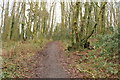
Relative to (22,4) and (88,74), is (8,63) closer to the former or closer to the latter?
(88,74)

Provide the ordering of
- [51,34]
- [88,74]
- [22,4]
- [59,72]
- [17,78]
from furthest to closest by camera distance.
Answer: [51,34] → [22,4] → [59,72] → [88,74] → [17,78]

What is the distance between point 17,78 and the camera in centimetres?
877

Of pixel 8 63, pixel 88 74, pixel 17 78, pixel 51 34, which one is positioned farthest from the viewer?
pixel 51 34

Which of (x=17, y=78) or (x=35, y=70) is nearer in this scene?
(x=17, y=78)

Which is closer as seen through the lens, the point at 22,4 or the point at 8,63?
the point at 8,63

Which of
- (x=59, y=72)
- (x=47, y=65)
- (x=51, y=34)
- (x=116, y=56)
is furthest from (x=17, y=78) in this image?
(x=51, y=34)

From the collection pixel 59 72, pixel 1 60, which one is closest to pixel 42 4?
pixel 1 60

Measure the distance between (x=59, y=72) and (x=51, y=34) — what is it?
36.3 m

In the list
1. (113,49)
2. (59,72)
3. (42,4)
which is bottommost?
(59,72)

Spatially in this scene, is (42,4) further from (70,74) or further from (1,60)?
(70,74)

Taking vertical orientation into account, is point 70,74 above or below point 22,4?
below

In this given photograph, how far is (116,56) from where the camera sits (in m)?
11.4

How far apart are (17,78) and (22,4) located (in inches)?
824

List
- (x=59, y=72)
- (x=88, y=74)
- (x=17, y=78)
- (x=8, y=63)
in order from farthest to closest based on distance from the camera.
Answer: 1. (x=8, y=63)
2. (x=59, y=72)
3. (x=88, y=74)
4. (x=17, y=78)
